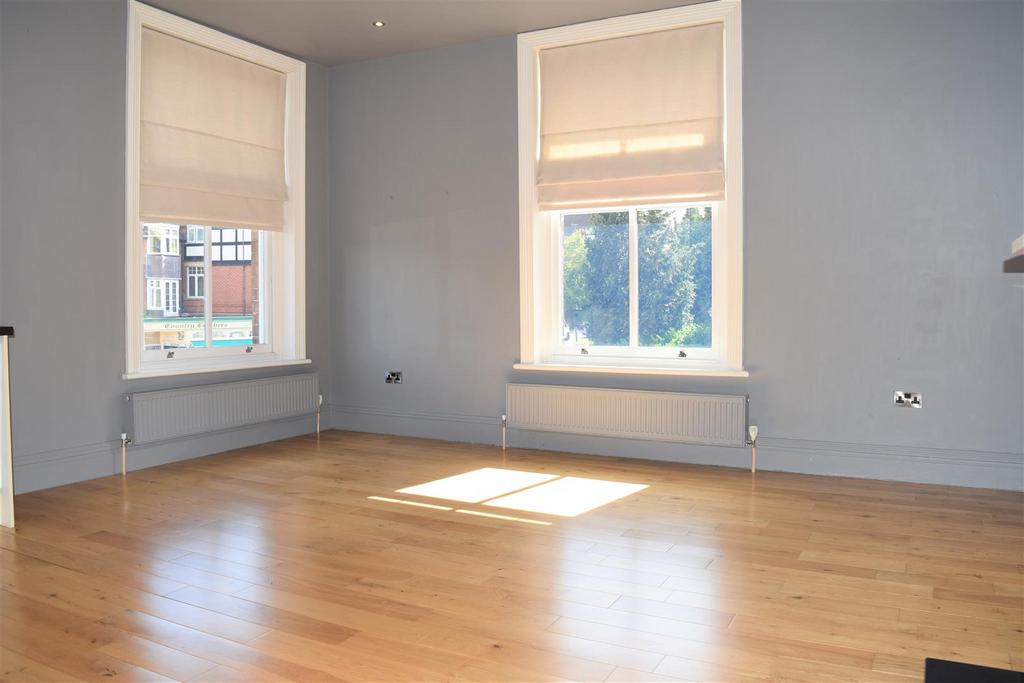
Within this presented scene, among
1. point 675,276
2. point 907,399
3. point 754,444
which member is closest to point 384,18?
point 675,276

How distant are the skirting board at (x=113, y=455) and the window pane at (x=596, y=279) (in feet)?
8.67

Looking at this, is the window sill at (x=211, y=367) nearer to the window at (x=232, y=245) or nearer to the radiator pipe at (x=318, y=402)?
the radiator pipe at (x=318, y=402)

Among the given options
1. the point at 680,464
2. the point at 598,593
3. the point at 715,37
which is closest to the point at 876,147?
the point at 715,37

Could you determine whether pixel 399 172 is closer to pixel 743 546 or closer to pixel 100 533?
pixel 100 533

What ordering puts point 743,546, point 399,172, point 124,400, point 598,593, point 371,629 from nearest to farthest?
point 371,629, point 598,593, point 743,546, point 124,400, point 399,172

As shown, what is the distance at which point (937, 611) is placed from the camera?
10.0 ft

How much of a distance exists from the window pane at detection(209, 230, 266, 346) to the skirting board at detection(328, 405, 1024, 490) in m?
1.54

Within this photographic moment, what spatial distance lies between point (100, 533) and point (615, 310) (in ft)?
12.4

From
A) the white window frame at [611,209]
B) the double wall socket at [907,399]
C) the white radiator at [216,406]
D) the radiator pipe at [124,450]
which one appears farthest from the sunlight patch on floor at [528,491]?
the radiator pipe at [124,450]

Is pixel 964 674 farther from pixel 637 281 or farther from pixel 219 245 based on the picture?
pixel 219 245

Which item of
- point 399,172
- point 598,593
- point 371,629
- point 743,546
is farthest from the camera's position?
point 399,172

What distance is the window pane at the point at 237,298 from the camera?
6.36 meters

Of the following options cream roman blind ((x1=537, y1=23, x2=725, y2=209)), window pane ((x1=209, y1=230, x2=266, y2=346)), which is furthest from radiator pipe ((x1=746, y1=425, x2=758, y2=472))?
window pane ((x1=209, y1=230, x2=266, y2=346))

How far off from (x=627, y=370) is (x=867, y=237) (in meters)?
1.85
